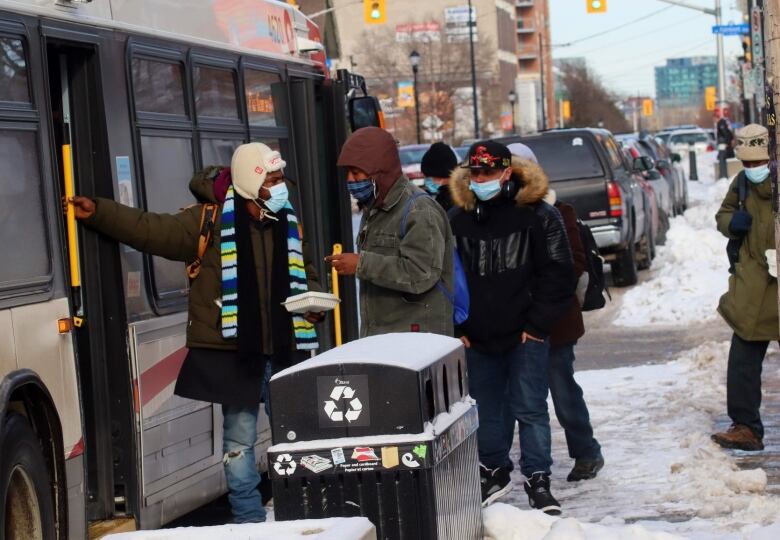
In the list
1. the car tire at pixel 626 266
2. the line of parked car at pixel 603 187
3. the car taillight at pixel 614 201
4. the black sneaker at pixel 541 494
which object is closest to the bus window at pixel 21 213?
the black sneaker at pixel 541 494

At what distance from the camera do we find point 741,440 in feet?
30.4

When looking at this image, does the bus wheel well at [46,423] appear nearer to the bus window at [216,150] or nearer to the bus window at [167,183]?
the bus window at [167,183]

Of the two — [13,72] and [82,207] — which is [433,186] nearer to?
[82,207]

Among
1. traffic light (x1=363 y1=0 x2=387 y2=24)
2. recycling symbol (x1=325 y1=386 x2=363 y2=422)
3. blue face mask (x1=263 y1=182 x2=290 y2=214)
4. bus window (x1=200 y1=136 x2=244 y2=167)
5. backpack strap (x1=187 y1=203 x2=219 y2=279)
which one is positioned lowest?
recycling symbol (x1=325 y1=386 x2=363 y2=422)

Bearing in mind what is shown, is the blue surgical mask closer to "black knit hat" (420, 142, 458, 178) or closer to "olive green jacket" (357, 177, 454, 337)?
"olive green jacket" (357, 177, 454, 337)

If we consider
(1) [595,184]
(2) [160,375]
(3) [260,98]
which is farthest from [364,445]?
(1) [595,184]

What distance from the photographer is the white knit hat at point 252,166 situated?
6809mm

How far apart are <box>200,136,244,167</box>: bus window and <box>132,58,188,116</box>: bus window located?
345 mm

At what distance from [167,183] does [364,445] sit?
3.01 meters

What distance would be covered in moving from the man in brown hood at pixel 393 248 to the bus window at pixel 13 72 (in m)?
1.48

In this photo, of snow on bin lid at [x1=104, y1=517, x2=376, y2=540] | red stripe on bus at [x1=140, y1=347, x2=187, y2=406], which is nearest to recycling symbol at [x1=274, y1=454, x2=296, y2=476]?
snow on bin lid at [x1=104, y1=517, x2=376, y2=540]

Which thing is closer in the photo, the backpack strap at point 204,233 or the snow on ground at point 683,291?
the backpack strap at point 204,233

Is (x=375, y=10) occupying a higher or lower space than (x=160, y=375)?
higher

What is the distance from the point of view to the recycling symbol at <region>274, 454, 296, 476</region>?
201 inches
